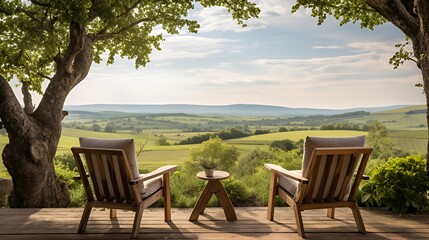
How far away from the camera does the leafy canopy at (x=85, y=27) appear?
20.4 feet

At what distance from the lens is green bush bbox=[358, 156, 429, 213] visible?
4.65 m

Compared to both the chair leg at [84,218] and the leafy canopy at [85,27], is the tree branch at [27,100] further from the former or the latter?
the chair leg at [84,218]

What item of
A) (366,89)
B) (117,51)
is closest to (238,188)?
(117,51)

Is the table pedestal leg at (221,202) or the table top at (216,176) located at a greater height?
the table top at (216,176)

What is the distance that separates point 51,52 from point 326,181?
5.94 metres

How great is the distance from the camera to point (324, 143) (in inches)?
154

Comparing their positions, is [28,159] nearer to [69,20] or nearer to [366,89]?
[69,20]

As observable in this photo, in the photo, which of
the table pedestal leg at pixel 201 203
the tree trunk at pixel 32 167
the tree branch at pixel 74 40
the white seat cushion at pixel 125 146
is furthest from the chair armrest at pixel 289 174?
the tree branch at pixel 74 40

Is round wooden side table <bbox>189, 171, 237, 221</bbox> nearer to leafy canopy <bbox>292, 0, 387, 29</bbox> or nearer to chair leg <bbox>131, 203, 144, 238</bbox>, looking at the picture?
chair leg <bbox>131, 203, 144, 238</bbox>

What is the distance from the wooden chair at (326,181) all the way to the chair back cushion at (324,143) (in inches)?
1.4

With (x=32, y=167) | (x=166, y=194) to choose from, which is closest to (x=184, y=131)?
(x=32, y=167)

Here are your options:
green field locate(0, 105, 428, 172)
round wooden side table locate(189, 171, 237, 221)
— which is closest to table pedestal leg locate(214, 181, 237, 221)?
round wooden side table locate(189, 171, 237, 221)

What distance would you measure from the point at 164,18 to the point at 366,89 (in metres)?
6.18

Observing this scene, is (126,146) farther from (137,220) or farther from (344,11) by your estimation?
(344,11)
